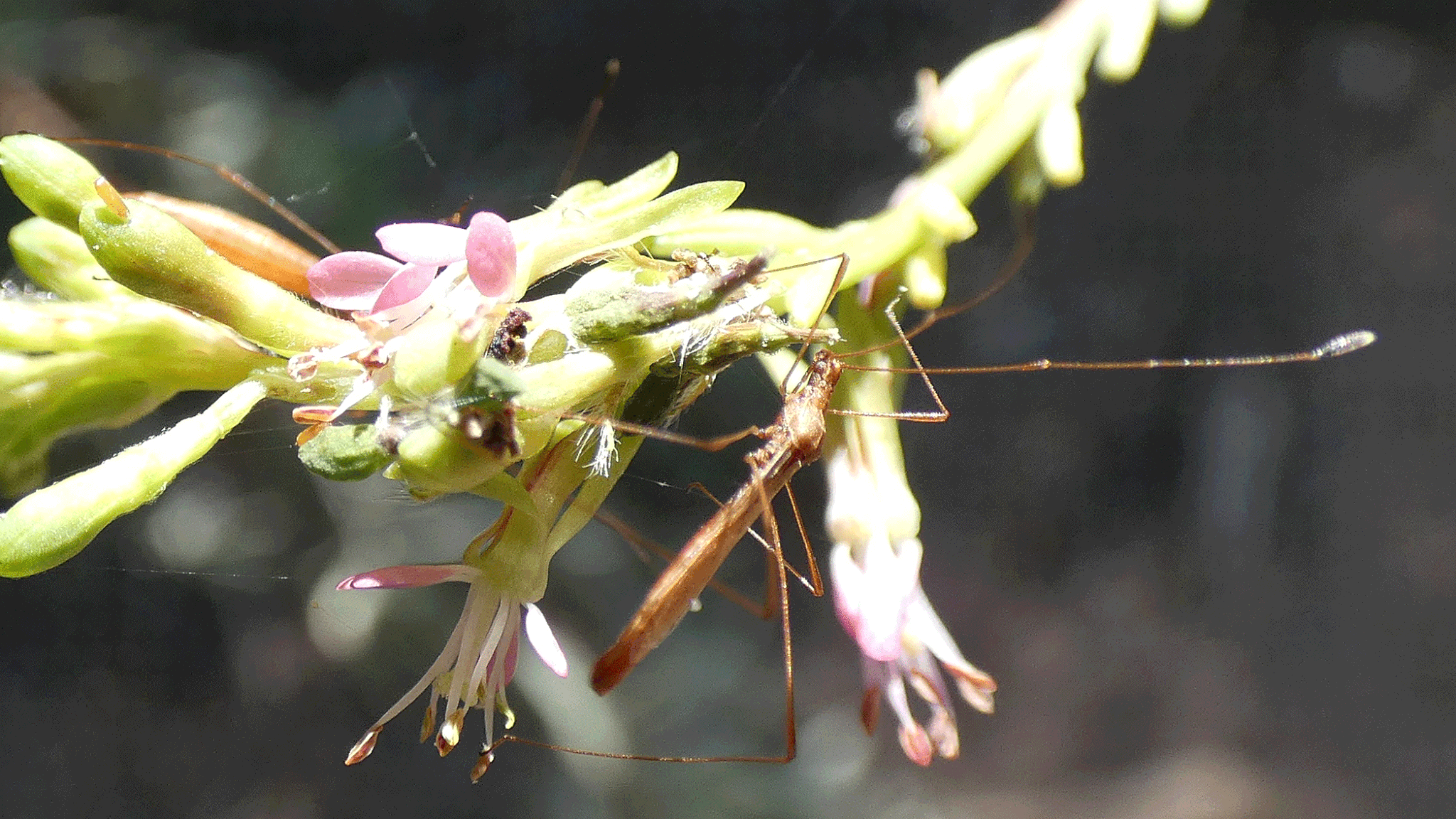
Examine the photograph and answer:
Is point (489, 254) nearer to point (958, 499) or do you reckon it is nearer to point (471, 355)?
point (471, 355)

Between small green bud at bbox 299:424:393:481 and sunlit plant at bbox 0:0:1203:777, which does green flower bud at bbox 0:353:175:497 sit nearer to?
sunlit plant at bbox 0:0:1203:777

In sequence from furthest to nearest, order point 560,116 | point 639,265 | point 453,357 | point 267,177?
1. point 560,116
2. point 267,177
3. point 639,265
4. point 453,357

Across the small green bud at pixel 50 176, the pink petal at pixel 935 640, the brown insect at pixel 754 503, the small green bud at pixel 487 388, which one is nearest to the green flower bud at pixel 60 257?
the small green bud at pixel 50 176

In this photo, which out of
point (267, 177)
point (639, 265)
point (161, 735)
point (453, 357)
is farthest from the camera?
point (161, 735)

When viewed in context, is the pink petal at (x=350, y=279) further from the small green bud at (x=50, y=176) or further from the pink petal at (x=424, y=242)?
the small green bud at (x=50, y=176)

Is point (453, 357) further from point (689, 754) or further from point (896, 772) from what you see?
point (896, 772)

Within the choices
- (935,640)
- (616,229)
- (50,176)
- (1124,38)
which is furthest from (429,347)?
(1124,38)

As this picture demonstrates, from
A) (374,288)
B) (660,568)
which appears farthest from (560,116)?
(374,288)

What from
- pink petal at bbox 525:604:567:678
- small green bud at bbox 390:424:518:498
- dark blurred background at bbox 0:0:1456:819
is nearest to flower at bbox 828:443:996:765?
pink petal at bbox 525:604:567:678
